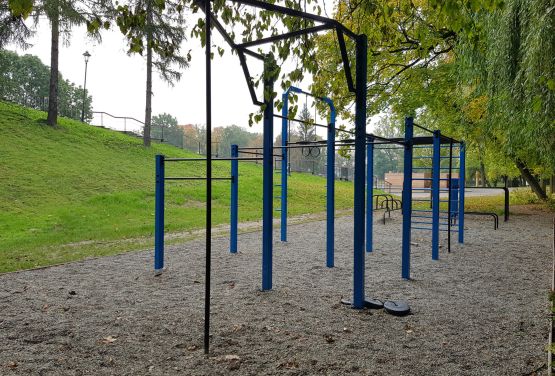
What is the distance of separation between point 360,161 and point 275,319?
5.08ft

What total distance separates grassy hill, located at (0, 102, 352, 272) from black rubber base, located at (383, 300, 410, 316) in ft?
14.9

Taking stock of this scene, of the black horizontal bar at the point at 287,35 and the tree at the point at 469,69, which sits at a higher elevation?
the tree at the point at 469,69

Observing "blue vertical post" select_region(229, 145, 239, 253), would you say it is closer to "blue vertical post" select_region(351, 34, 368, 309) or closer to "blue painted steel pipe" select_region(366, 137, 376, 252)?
"blue painted steel pipe" select_region(366, 137, 376, 252)

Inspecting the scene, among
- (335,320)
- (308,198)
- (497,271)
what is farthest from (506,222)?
(335,320)

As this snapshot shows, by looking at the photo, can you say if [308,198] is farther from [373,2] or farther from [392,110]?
[373,2]

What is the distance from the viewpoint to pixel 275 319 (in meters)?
3.50

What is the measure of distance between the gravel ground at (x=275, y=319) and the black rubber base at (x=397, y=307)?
0.10 meters

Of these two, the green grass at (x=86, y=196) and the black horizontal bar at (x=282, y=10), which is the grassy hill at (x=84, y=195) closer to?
the green grass at (x=86, y=196)

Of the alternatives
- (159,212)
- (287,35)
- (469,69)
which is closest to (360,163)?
(287,35)

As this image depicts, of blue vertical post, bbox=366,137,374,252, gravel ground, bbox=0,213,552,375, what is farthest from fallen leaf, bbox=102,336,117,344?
blue vertical post, bbox=366,137,374,252

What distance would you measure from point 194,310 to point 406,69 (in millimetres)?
11621

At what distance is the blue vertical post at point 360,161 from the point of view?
366cm

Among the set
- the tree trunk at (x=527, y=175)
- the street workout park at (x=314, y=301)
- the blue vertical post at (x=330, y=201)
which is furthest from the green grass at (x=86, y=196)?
the blue vertical post at (x=330, y=201)

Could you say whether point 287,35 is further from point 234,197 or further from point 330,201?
point 234,197
